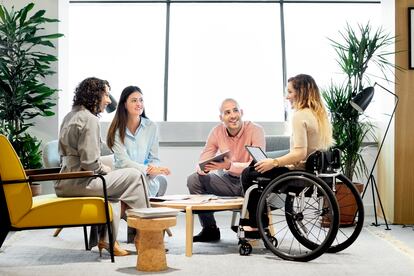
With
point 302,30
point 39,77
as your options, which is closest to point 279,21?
point 302,30

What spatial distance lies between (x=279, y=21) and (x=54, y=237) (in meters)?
3.39

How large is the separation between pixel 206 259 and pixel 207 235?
0.79 metres

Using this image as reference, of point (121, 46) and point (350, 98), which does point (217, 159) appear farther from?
point (121, 46)

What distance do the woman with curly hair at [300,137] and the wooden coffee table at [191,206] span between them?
5.3 inches

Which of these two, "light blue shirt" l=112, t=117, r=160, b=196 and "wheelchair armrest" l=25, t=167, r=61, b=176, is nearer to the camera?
"wheelchair armrest" l=25, t=167, r=61, b=176

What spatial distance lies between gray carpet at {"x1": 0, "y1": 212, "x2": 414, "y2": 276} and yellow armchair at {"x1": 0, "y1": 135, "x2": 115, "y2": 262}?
257 mm

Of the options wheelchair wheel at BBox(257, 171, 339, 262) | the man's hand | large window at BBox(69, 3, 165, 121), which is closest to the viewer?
wheelchair wheel at BBox(257, 171, 339, 262)

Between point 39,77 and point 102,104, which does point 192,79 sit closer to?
point 39,77

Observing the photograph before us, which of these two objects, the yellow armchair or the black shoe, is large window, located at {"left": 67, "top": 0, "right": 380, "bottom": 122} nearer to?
the black shoe

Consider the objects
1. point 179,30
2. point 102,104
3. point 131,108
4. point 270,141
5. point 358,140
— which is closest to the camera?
point 102,104

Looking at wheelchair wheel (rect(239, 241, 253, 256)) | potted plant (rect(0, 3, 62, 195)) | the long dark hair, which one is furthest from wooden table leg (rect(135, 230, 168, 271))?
potted plant (rect(0, 3, 62, 195))

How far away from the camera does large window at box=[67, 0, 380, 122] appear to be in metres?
7.72

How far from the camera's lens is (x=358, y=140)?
663cm

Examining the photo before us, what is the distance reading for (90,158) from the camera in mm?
4555
